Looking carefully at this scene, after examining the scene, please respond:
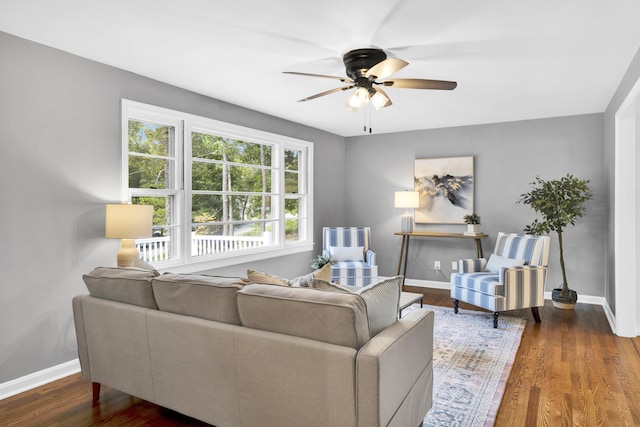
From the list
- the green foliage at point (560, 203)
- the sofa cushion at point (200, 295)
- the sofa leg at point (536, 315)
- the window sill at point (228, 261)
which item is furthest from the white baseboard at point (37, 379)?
the green foliage at point (560, 203)

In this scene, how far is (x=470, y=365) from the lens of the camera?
3244 mm

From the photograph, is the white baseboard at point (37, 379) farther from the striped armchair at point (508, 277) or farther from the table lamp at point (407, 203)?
the table lamp at point (407, 203)

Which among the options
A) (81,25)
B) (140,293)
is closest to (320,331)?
(140,293)

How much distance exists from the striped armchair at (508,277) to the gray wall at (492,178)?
93 centimetres

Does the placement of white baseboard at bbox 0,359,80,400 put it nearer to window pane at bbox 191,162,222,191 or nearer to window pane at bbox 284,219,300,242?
window pane at bbox 191,162,222,191

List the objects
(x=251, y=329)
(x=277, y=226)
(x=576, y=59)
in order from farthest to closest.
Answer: (x=277, y=226), (x=576, y=59), (x=251, y=329)

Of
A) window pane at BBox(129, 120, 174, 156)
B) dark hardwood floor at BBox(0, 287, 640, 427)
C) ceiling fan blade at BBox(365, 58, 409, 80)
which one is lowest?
dark hardwood floor at BBox(0, 287, 640, 427)

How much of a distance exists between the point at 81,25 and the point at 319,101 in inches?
96.4

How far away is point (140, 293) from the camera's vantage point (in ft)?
7.82

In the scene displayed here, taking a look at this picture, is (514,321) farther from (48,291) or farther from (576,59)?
(48,291)

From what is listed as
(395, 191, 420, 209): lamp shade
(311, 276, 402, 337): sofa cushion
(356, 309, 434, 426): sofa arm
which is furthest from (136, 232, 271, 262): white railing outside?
(356, 309, 434, 426): sofa arm

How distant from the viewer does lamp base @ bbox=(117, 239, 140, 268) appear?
318 cm

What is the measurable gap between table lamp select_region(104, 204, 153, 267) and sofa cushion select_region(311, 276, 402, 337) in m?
1.68

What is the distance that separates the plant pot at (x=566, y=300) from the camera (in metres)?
4.87
